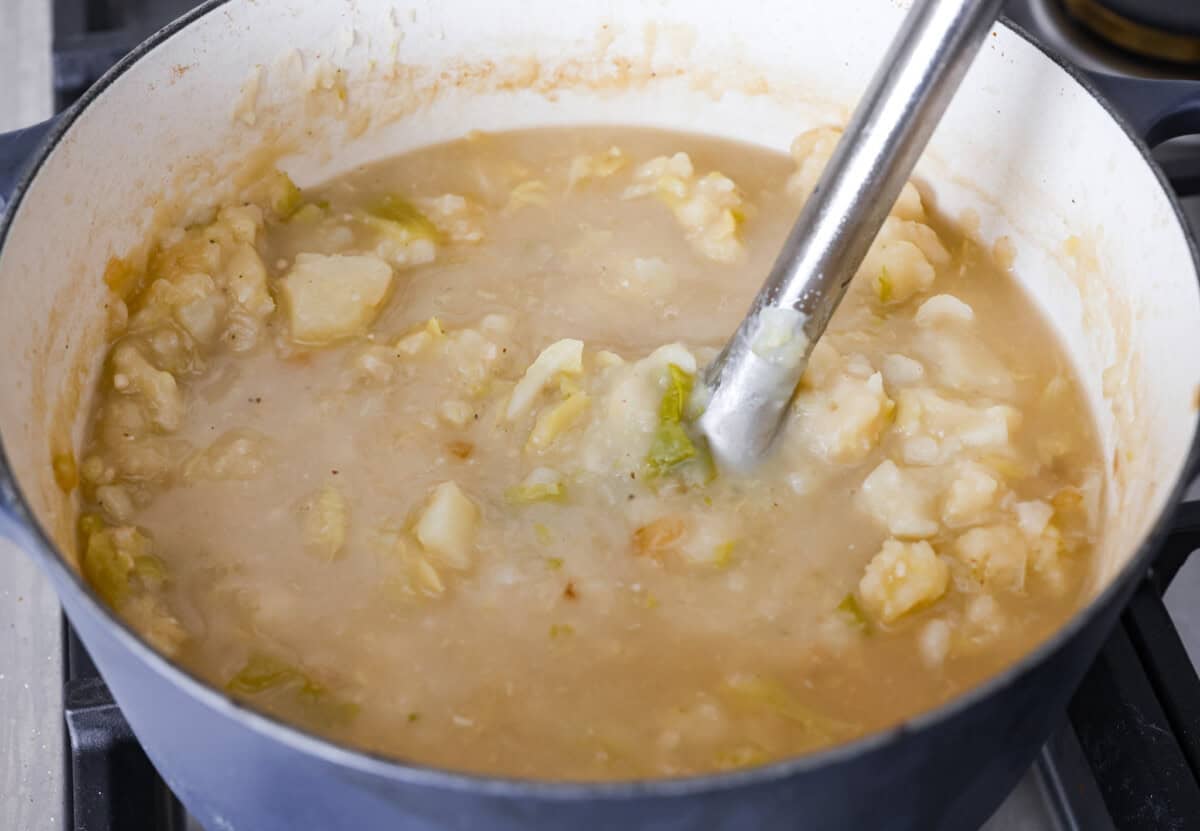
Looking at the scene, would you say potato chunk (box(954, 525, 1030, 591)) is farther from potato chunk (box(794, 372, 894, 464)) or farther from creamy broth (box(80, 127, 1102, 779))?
potato chunk (box(794, 372, 894, 464))

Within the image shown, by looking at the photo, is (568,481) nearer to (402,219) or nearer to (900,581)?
(900,581)

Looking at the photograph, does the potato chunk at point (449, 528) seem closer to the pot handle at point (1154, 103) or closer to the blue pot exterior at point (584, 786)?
the blue pot exterior at point (584, 786)

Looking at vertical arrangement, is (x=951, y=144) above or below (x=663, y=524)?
above

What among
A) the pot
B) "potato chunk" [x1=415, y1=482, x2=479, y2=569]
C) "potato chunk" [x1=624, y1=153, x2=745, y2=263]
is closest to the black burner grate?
the pot

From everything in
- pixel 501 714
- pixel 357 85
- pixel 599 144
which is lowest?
pixel 501 714

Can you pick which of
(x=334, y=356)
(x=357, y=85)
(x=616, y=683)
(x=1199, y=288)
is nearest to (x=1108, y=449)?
(x=1199, y=288)

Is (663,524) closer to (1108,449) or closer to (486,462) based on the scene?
(486,462)

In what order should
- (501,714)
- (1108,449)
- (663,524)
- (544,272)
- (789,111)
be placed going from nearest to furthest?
1. (501,714)
2. (663,524)
3. (1108,449)
4. (544,272)
5. (789,111)

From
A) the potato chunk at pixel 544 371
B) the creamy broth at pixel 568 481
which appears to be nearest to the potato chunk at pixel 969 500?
the creamy broth at pixel 568 481

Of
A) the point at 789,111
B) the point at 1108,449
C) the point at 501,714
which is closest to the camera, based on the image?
the point at 501,714
